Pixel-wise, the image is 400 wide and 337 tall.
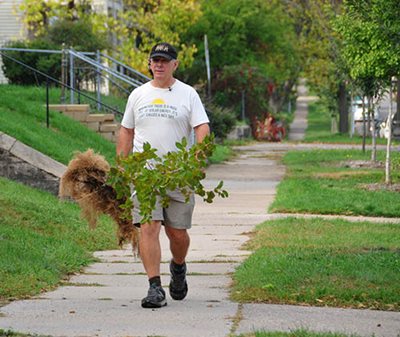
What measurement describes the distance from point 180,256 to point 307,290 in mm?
1026

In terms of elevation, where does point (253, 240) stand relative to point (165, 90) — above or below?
below

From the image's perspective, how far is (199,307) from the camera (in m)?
9.44

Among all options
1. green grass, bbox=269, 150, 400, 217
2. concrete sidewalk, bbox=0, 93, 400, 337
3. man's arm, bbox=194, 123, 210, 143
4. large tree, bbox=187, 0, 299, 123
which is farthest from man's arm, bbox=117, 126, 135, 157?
large tree, bbox=187, 0, 299, 123

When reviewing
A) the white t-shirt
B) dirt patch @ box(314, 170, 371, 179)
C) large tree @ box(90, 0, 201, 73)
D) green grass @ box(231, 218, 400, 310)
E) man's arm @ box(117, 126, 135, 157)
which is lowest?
dirt patch @ box(314, 170, 371, 179)

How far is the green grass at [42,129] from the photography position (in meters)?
18.5

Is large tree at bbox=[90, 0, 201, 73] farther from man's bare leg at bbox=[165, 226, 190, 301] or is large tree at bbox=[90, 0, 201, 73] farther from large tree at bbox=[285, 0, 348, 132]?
man's bare leg at bbox=[165, 226, 190, 301]

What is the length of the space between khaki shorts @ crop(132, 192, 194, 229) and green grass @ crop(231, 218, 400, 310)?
2.50 ft

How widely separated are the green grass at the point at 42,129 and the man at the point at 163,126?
8.55m

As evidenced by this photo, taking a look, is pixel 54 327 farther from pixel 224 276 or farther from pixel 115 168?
pixel 224 276

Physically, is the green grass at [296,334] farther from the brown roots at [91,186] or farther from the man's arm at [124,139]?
the brown roots at [91,186]

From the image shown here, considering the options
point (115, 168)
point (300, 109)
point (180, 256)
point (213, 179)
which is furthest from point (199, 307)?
point (300, 109)

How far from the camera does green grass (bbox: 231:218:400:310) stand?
32.1ft

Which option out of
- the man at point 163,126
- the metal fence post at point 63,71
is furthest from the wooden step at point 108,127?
the man at point 163,126

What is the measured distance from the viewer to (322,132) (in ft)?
190
